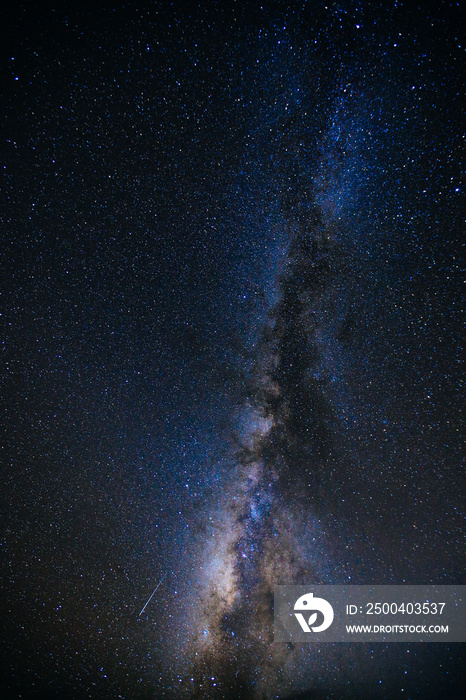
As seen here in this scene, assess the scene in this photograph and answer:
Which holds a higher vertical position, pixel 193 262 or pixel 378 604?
pixel 193 262

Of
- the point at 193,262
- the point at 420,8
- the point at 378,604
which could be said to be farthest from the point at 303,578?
the point at 420,8

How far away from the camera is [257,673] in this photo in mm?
1597

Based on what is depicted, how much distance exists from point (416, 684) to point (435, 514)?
1111mm

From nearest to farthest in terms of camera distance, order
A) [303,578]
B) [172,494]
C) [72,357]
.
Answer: [72,357]
[172,494]
[303,578]

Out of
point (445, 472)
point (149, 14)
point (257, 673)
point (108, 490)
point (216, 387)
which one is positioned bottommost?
point (257, 673)

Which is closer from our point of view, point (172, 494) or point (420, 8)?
point (420, 8)

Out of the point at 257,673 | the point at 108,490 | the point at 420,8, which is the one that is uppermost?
the point at 420,8

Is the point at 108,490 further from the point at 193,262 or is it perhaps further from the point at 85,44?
the point at 85,44

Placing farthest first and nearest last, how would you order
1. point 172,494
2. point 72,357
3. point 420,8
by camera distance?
point 172,494
point 72,357
point 420,8

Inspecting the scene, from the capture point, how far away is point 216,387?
58.9 inches

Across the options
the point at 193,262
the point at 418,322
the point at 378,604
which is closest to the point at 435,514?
the point at 378,604

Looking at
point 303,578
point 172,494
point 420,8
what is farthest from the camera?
point 303,578

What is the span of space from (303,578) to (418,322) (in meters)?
1.70

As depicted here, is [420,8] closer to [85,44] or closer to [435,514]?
[85,44]
